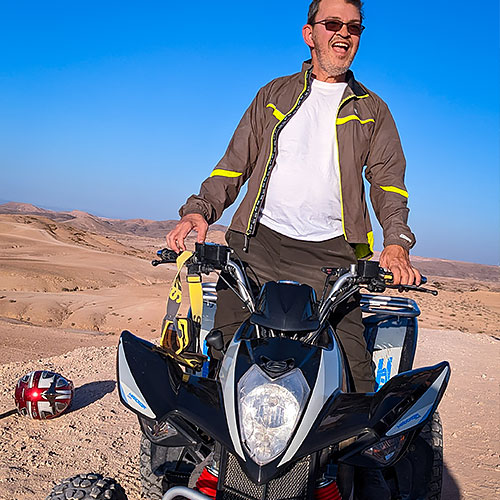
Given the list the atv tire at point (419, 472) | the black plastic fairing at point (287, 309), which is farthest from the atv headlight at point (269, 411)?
the atv tire at point (419, 472)

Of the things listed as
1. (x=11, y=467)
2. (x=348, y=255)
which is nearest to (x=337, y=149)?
(x=348, y=255)

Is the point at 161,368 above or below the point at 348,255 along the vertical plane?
below

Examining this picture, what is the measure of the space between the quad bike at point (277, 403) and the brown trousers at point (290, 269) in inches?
10.9

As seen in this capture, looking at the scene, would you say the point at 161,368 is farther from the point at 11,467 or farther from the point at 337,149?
the point at 11,467

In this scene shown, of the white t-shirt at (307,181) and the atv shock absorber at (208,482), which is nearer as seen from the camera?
the atv shock absorber at (208,482)

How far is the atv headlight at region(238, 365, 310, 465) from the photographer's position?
1697mm

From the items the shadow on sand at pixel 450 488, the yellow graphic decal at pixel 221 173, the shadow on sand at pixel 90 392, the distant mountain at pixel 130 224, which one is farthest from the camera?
the distant mountain at pixel 130 224

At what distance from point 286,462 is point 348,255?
4.56 feet

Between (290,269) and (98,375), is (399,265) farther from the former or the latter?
(98,375)

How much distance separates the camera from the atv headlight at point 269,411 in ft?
5.57

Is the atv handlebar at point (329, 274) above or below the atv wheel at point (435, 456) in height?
above

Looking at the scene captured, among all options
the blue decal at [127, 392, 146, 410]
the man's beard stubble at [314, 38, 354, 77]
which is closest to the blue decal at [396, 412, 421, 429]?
the blue decal at [127, 392, 146, 410]

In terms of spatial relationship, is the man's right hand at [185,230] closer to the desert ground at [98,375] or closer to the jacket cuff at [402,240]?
the jacket cuff at [402,240]

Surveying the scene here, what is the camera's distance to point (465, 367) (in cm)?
836
